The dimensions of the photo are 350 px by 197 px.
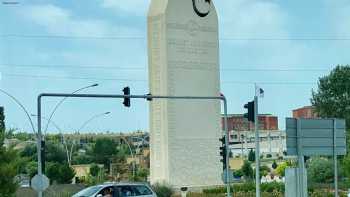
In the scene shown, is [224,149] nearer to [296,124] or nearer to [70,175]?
[296,124]

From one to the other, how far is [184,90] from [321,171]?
19.0 m

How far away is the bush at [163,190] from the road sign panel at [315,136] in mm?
35534

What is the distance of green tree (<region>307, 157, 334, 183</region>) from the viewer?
6594 cm

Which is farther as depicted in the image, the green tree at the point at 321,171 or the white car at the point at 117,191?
the green tree at the point at 321,171

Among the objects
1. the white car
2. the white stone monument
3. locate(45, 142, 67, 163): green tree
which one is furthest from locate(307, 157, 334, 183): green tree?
locate(45, 142, 67, 163): green tree

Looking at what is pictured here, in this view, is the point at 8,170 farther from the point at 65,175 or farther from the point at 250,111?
the point at 65,175

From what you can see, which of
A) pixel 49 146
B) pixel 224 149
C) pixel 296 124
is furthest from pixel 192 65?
pixel 49 146

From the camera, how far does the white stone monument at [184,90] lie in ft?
171

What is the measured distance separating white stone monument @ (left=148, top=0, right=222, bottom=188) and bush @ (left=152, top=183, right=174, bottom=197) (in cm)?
76

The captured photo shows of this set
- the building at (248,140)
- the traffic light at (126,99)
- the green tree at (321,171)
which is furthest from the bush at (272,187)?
the building at (248,140)

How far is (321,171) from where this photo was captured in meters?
66.6

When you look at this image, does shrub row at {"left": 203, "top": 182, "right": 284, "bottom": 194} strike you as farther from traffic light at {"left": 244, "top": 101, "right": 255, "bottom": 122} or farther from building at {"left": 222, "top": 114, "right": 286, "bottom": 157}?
building at {"left": 222, "top": 114, "right": 286, "bottom": 157}

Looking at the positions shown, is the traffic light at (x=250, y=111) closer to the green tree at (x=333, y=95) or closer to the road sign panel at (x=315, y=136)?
the road sign panel at (x=315, y=136)

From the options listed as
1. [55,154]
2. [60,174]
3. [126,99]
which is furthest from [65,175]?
[55,154]
